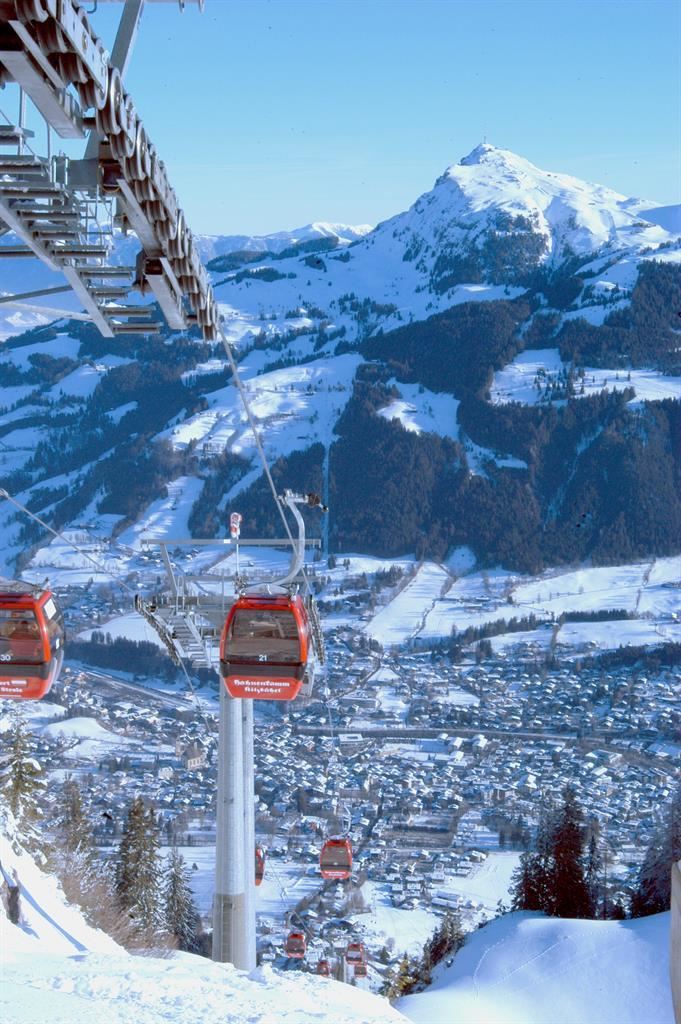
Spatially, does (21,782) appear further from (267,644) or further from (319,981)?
(267,644)

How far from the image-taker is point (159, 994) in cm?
942

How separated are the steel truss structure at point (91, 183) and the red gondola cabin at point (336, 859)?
1644 centimetres

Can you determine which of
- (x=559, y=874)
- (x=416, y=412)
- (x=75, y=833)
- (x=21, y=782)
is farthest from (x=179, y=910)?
(x=416, y=412)

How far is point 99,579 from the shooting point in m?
84.9

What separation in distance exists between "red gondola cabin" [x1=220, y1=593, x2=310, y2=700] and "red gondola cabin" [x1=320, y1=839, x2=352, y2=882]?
12.4 metres

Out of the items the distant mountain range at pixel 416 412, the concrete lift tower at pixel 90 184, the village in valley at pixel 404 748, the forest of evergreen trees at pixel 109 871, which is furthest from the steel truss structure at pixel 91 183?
the distant mountain range at pixel 416 412

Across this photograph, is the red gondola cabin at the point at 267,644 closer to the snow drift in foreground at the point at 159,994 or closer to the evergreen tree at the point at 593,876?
the snow drift in foreground at the point at 159,994

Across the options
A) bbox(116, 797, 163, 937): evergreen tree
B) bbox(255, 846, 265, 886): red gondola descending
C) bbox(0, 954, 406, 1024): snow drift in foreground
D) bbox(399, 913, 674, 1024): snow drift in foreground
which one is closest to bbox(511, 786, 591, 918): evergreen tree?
bbox(399, 913, 674, 1024): snow drift in foreground

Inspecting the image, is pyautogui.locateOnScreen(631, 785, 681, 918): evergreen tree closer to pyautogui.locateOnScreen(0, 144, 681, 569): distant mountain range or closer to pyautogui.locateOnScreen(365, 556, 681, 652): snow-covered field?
pyautogui.locateOnScreen(365, 556, 681, 652): snow-covered field

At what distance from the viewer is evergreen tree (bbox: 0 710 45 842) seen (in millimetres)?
20094

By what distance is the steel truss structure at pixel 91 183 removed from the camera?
9.57 ft

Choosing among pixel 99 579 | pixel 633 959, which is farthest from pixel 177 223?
pixel 99 579

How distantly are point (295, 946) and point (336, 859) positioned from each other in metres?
6.78

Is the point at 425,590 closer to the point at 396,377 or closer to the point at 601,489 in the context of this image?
the point at 601,489
